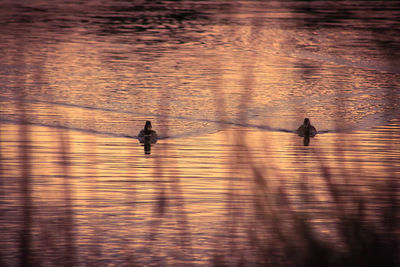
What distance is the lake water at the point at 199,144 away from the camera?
20.3 feet

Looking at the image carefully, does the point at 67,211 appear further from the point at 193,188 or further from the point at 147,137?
the point at 147,137

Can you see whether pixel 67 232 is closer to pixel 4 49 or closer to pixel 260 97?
pixel 260 97

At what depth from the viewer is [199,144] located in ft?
55.6

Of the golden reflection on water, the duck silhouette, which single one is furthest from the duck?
the golden reflection on water

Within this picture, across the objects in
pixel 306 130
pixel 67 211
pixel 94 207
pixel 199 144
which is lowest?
pixel 94 207

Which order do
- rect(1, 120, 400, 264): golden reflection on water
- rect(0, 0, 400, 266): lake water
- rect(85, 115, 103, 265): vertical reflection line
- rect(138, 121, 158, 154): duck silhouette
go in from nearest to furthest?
1. rect(0, 0, 400, 266): lake water
2. rect(1, 120, 400, 264): golden reflection on water
3. rect(85, 115, 103, 265): vertical reflection line
4. rect(138, 121, 158, 154): duck silhouette

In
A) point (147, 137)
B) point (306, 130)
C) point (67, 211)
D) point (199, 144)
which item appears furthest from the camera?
point (306, 130)

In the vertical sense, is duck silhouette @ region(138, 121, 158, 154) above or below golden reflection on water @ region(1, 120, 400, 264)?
above

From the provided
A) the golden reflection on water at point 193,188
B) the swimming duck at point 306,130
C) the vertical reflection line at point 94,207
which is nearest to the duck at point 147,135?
the golden reflection on water at point 193,188

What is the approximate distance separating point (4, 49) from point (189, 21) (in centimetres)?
1784

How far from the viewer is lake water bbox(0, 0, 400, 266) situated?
6.19 m

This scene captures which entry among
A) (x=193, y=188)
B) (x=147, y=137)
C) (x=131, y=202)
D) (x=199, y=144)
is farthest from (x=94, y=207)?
(x=147, y=137)

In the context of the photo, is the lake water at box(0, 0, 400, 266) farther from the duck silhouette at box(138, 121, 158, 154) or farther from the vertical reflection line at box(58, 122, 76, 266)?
the duck silhouette at box(138, 121, 158, 154)

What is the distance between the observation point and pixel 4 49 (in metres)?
33.5
